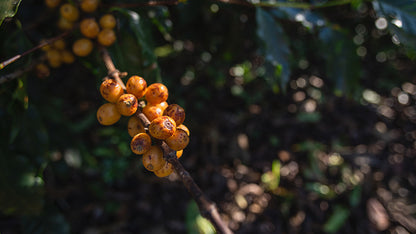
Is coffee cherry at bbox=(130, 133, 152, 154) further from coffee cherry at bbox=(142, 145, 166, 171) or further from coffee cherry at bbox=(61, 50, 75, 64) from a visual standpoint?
coffee cherry at bbox=(61, 50, 75, 64)

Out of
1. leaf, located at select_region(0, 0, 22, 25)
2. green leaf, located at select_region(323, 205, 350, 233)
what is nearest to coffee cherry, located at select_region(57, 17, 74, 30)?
leaf, located at select_region(0, 0, 22, 25)

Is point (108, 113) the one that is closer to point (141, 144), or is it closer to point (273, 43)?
point (141, 144)

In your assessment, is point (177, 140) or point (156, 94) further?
point (156, 94)

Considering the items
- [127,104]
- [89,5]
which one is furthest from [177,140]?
[89,5]

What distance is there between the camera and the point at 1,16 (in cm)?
76

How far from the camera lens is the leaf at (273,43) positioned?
47.0 inches

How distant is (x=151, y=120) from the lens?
75 centimetres

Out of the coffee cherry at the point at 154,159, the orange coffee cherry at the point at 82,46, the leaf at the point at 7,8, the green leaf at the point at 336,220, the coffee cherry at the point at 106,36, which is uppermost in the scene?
the leaf at the point at 7,8

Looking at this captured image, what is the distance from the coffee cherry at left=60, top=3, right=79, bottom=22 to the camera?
41.1 inches

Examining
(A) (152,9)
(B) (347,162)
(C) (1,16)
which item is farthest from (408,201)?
(C) (1,16)

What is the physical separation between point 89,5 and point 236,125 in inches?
55.1

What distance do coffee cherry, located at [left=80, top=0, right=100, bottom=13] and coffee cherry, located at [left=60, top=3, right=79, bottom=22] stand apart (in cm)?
3

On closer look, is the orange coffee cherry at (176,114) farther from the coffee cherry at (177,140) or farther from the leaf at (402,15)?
the leaf at (402,15)

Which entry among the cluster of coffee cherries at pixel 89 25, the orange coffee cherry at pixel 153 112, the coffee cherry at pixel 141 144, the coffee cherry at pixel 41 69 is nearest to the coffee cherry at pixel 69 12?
the cluster of coffee cherries at pixel 89 25
